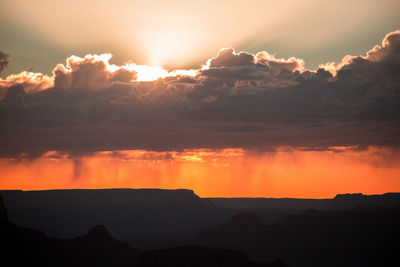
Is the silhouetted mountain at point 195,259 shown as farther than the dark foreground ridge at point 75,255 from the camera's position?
Yes

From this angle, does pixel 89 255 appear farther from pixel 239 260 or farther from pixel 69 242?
pixel 239 260

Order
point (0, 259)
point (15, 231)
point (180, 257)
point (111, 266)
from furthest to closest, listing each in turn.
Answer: point (111, 266), point (180, 257), point (15, 231), point (0, 259)

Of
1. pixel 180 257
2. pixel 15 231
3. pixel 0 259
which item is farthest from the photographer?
pixel 180 257

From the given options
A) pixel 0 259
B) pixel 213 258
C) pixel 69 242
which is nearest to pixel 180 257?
pixel 213 258

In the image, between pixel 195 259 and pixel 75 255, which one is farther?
pixel 75 255

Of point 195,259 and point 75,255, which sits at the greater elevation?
point 195,259

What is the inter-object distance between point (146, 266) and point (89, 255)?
32.7 metres

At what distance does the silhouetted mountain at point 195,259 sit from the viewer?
16968 cm

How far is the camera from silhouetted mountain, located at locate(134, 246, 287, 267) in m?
170

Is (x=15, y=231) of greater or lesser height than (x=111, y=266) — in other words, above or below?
above

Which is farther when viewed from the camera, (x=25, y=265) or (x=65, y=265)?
(x=65, y=265)

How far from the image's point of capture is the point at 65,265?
164 meters

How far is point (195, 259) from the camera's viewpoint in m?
174

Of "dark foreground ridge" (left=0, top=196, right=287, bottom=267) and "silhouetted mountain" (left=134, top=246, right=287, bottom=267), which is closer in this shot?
"dark foreground ridge" (left=0, top=196, right=287, bottom=267)
